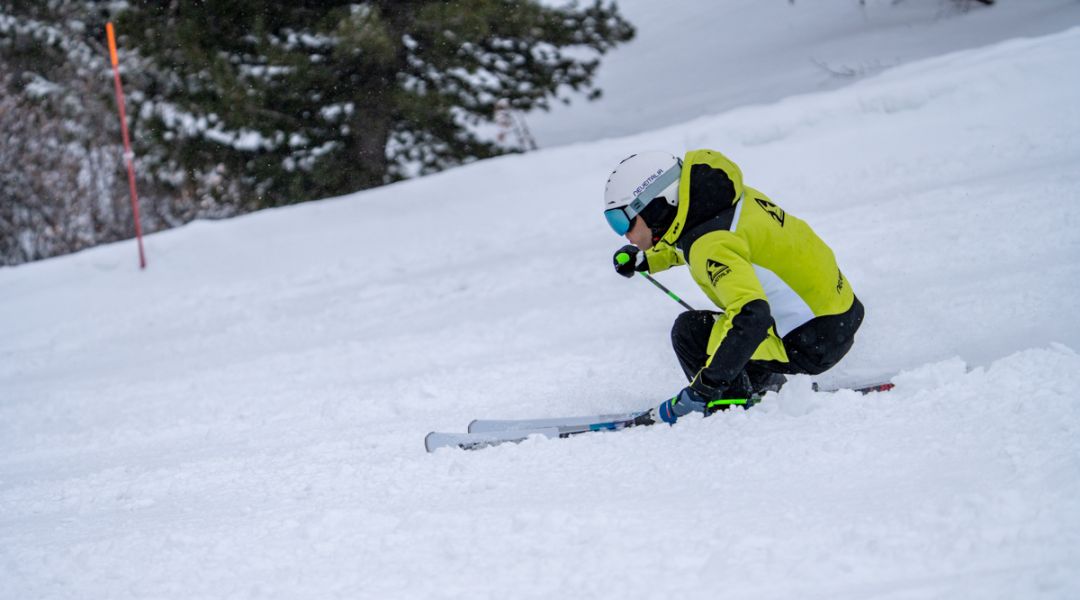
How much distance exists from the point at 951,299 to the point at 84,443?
17.0ft

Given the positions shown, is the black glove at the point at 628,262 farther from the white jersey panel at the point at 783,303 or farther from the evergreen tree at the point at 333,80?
the evergreen tree at the point at 333,80

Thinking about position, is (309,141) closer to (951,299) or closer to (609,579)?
(951,299)

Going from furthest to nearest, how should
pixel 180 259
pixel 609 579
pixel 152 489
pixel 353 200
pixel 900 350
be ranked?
pixel 353 200 < pixel 180 259 < pixel 900 350 < pixel 152 489 < pixel 609 579

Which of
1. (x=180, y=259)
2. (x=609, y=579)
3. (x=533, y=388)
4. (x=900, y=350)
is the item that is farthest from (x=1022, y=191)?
(x=180, y=259)

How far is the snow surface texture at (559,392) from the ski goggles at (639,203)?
0.87 m

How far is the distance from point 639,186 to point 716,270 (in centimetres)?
51

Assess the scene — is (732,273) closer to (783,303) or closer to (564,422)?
(783,303)

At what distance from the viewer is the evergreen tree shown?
9750 millimetres

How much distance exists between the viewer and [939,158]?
289 inches

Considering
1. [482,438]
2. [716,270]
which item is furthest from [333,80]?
[716,270]

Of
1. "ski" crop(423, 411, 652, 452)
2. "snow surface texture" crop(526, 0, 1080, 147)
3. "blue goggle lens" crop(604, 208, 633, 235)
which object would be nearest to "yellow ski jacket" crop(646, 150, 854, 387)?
"blue goggle lens" crop(604, 208, 633, 235)

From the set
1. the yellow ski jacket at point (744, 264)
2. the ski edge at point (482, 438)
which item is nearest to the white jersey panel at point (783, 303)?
the yellow ski jacket at point (744, 264)

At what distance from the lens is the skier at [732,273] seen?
3455 millimetres

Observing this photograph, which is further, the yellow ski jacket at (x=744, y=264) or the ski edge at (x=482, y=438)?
the ski edge at (x=482, y=438)
